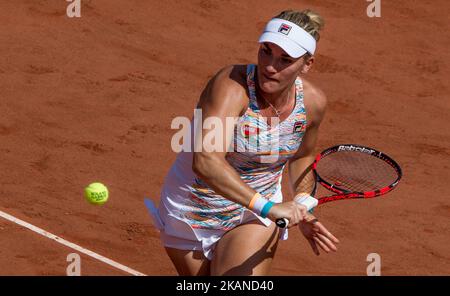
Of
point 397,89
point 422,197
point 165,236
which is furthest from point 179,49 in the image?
point 165,236

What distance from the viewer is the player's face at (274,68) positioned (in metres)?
5.93

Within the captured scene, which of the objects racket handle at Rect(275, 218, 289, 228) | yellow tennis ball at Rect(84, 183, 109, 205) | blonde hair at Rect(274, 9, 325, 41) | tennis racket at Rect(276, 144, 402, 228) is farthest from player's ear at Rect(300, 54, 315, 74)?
yellow tennis ball at Rect(84, 183, 109, 205)

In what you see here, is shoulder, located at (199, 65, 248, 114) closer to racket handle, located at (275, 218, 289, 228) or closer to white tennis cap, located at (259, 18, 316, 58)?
white tennis cap, located at (259, 18, 316, 58)

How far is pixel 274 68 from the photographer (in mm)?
5918

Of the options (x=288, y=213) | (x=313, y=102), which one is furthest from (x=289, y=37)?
(x=288, y=213)

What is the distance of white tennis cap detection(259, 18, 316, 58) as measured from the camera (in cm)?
591

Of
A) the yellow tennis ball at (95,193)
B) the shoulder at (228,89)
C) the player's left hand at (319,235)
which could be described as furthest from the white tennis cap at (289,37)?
the yellow tennis ball at (95,193)

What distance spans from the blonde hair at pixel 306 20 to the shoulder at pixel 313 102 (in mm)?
344

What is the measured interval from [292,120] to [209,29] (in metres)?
7.12

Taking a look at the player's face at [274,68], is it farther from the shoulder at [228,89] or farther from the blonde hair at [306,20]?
the blonde hair at [306,20]

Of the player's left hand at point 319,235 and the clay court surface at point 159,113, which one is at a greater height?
the player's left hand at point 319,235

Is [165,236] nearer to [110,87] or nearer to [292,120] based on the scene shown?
[292,120]

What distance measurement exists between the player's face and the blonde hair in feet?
0.69

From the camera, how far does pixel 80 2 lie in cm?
1344
